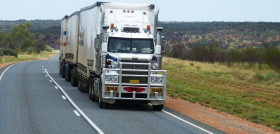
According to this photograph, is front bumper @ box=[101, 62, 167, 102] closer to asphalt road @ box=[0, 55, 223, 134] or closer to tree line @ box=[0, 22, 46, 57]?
asphalt road @ box=[0, 55, 223, 134]

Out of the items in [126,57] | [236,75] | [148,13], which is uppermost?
[148,13]

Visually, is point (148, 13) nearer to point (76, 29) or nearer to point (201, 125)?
point (201, 125)

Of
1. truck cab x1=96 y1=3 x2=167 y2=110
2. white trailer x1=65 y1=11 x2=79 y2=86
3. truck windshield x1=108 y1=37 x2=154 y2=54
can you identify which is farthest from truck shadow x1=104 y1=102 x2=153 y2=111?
white trailer x1=65 y1=11 x2=79 y2=86

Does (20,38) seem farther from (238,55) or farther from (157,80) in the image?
(157,80)

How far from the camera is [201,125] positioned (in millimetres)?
15328

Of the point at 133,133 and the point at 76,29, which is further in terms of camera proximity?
the point at 76,29

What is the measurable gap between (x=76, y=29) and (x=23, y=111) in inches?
Result: 494

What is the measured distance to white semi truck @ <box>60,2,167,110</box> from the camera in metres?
18.3

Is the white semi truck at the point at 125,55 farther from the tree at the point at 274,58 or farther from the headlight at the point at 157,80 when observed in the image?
the tree at the point at 274,58

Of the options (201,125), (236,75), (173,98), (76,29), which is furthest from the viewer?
(236,75)

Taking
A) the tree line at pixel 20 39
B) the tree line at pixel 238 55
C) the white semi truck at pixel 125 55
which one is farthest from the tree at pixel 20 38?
the white semi truck at pixel 125 55

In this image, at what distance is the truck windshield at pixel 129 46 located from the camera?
1938 cm

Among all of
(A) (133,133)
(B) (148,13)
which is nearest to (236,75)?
(B) (148,13)

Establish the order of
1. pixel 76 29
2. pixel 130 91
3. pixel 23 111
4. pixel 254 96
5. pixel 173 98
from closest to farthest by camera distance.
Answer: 1. pixel 23 111
2. pixel 130 91
3. pixel 173 98
4. pixel 76 29
5. pixel 254 96
